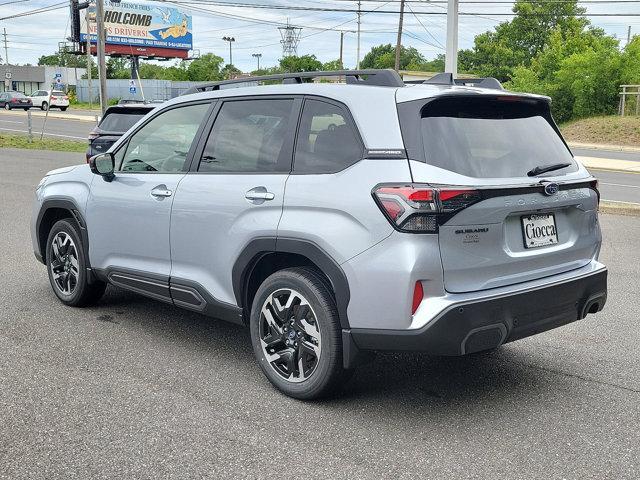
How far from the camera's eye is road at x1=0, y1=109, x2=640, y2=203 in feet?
49.6

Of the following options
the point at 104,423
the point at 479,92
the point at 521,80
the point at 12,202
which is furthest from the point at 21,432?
the point at 521,80

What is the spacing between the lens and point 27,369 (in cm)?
463

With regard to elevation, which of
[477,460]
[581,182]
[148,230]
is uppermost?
[581,182]

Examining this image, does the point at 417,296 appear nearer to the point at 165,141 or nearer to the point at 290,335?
the point at 290,335

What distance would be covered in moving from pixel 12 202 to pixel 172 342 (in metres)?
8.27

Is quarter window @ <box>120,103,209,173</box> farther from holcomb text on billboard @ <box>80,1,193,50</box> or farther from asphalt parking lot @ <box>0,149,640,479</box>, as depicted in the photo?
holcomb text on billboard @ <box>80,1,193,50</box>

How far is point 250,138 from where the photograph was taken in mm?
4637

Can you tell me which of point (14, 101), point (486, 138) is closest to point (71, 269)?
point (486, 138)

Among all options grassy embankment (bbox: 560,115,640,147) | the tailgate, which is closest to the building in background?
grassy embankment (bbox: 560,115,640,147)

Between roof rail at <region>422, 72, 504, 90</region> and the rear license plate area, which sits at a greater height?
roof rail at <region>422, 72, 504, 90</region>

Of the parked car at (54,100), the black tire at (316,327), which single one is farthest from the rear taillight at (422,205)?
the parked car at (54,100)

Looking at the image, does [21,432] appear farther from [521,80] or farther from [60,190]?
[521,80]

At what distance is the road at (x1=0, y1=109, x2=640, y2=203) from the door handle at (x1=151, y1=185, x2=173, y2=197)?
36.7ft

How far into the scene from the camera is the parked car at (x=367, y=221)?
145 inches
